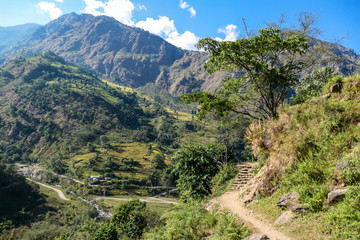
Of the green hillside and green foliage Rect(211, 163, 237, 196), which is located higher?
green foliage Rect(211, 163, 237, 196)

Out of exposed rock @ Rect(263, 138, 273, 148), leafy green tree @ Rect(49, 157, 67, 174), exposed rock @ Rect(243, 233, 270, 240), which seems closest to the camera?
exposed rock @ Rect(243, 233, 270, 240)

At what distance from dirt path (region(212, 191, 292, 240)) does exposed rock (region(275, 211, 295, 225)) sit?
0.31m

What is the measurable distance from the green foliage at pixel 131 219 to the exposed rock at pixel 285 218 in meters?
26.3

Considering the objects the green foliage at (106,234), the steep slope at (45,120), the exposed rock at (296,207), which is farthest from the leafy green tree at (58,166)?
the exposed rock at (296,207)

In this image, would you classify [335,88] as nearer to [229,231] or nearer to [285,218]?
[285,218]

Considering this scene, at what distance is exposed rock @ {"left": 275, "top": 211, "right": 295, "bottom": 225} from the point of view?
6.51 m

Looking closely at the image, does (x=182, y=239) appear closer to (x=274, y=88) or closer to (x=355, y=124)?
(x=355, y=124)

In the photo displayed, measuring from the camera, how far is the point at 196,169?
1380 centimetres

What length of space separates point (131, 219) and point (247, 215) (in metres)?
26.0

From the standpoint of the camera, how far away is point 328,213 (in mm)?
5602

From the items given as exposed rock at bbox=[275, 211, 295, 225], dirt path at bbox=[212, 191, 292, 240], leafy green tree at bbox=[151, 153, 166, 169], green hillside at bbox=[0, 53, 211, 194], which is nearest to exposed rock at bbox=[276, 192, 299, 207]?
exposed rock at bbox=[275, 211, 295, 225]

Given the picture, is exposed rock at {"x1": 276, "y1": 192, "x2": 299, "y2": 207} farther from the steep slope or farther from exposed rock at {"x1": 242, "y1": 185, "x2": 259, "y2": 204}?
the steep slope

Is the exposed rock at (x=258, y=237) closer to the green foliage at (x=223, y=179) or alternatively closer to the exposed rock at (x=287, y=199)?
the exposed rock at (x=287, y=199)

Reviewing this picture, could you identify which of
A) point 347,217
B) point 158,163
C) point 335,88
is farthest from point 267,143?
point 158,163
